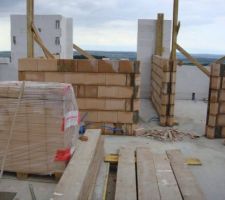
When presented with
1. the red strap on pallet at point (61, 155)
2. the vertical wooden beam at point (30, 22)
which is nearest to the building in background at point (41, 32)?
the vertical wooden beam at point (30, 22)

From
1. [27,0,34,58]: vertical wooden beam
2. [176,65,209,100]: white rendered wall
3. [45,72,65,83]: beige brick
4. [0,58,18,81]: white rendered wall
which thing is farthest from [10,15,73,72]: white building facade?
[45,72,65,83]: beige brick

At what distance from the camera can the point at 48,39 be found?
14.9m

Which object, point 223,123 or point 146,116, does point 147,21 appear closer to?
point 146,116

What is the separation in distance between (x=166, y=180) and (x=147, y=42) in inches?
306

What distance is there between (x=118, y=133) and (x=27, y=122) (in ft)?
11.0

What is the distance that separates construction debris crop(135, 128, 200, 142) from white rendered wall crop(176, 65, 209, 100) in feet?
16.0

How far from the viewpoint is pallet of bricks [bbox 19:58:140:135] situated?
6.47 metres

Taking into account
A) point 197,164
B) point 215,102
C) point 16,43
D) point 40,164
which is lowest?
point 197,164

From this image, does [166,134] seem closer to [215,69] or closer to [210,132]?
[210,132]

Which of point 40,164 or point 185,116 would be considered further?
point 185,116

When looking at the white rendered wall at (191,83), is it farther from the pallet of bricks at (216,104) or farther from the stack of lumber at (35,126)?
the stack of lumber at (35,126)

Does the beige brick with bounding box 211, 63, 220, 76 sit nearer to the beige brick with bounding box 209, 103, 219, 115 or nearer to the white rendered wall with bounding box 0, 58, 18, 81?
the beige brick with bounding box 209, 103, 219, 115

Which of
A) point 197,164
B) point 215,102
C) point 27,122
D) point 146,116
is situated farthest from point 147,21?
point 27,122

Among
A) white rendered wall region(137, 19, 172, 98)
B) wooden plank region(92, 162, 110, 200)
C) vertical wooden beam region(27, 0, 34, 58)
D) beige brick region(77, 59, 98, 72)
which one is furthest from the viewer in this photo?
white rendered wall region(137, 19, 172, 98)
